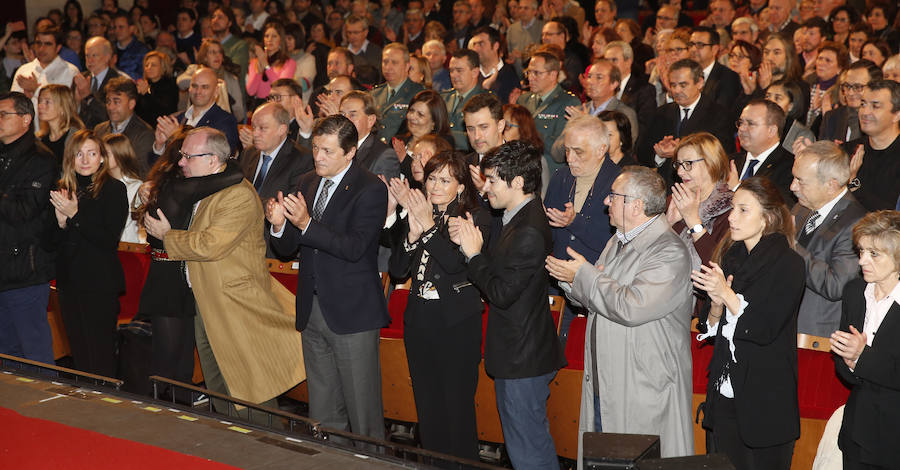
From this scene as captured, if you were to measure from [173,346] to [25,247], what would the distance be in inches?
48.3

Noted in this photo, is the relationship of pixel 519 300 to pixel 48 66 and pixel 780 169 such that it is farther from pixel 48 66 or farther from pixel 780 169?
pixel 48 66

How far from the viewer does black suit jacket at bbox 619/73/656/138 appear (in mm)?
7207

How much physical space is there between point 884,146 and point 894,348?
2.53 metres

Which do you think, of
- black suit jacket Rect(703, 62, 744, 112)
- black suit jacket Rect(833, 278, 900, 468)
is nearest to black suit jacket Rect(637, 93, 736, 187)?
black suit jacket Rect(703, 62, 744, 112)

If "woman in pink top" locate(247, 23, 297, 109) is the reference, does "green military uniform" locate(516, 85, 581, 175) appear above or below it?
Answer: below

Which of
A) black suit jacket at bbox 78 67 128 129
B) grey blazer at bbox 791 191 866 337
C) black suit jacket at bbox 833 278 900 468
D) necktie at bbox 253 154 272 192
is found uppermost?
black suit jacket at bbox 78 67 128 129

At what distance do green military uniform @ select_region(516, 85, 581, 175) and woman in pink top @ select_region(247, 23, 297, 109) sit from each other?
337 centimetres

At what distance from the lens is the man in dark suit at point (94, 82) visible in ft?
27.8

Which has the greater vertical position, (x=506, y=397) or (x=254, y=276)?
(x=254, y=276)

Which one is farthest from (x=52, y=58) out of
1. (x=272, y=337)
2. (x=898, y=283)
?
(x=898, y=283)

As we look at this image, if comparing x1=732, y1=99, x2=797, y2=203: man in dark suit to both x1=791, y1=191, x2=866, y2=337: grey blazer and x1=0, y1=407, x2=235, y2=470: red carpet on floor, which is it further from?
x1=0, y1=407, x2=235, y2=470: red carpet on floor

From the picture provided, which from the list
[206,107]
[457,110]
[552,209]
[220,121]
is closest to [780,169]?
[552,209]

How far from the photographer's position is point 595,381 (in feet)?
13.1

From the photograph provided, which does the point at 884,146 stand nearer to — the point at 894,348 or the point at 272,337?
the point at 894,348
